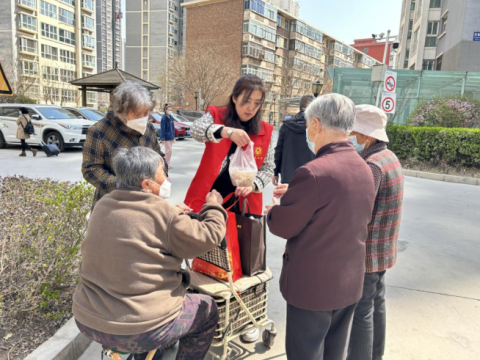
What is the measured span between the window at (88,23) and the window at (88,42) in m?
1.61

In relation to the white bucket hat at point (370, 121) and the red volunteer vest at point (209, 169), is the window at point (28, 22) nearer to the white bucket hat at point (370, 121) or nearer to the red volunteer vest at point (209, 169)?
the red volunteer vest at point (209, 169)

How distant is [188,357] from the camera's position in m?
2.04

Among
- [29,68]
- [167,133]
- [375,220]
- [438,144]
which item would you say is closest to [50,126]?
[167,133]

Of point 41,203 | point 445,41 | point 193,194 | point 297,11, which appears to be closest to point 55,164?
point 41,203

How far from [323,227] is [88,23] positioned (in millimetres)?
66759

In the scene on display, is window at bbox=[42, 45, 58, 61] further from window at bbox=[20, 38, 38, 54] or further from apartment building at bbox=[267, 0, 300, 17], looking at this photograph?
apartment building at bbox=[267, 0, 300, 17]

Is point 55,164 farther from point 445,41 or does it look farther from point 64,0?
point 64,0

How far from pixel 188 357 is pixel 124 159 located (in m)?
1.21

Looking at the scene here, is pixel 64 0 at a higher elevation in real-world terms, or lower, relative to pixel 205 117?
higher

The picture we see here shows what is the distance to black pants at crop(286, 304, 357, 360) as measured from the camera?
1.77 m

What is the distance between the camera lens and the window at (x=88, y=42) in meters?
56.6

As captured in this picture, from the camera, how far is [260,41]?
50500mm

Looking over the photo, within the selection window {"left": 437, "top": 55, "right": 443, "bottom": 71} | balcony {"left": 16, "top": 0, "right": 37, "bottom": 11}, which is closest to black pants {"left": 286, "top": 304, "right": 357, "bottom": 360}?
window {"left": 437, "top": 55, "right": 443, "bottom": 71}

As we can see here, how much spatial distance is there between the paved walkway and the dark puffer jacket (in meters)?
1.10
